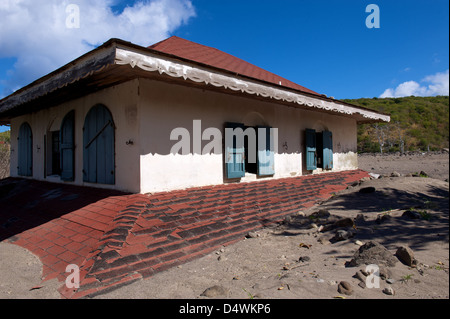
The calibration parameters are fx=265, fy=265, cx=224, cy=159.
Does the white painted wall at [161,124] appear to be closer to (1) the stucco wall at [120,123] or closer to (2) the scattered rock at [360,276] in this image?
(1) the stucco wall at [120,123]

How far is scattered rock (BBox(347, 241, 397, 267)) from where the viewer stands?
8.41 feet

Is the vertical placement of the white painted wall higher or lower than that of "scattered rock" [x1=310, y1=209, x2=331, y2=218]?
higher

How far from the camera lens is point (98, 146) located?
18.1 ft

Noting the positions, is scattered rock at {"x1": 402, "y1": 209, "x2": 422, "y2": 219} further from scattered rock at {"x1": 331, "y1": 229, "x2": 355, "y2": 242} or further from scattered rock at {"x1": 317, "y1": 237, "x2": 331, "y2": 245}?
scattered rock at {"x1": 317, "y1": 237, "x2": 331, "y2": 245}

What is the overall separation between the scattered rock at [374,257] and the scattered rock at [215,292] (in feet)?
4.39

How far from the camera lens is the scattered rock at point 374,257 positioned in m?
2.56

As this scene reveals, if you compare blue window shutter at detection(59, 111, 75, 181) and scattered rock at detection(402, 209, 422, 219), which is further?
blue window shutter at detection(59, 111, 75, 181)

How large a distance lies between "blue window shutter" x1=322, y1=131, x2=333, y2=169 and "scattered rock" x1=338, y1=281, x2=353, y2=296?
742cm

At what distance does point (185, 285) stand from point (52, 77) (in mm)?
4651

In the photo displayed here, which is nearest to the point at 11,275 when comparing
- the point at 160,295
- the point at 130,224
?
the point at 130,224

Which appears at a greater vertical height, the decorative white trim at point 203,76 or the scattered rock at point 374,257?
the decorative white trim at point 203,76

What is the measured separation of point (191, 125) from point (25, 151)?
6.42 metres

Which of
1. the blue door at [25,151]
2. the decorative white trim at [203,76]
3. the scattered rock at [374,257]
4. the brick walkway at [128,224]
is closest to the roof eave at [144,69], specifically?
the decorative white trim at [203,76]

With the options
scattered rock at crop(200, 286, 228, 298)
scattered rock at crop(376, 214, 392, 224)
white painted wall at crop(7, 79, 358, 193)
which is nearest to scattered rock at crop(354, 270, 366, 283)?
scattered rock at crop(200, 286, 228, 298)
